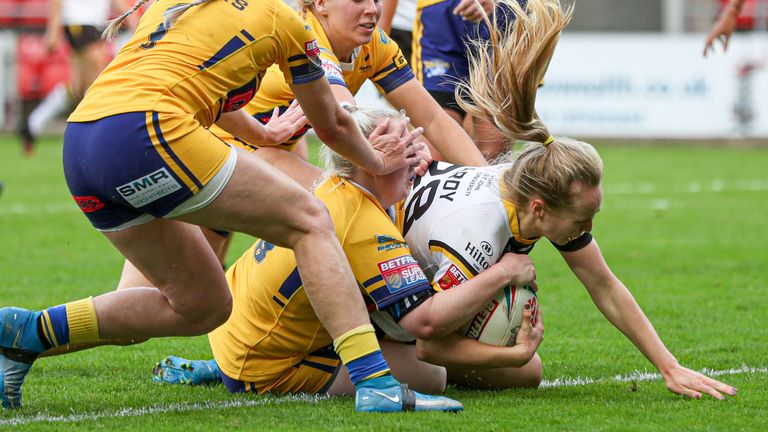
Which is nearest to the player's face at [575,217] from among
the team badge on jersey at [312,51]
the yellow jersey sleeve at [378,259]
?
the yellow jersey sleeve at [378,259]

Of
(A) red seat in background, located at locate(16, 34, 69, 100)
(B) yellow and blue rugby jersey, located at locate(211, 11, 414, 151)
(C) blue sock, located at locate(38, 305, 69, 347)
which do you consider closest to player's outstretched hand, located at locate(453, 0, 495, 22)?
(B) yellow and blue rugby jersey, located at locate(211, 11, 414, 151)

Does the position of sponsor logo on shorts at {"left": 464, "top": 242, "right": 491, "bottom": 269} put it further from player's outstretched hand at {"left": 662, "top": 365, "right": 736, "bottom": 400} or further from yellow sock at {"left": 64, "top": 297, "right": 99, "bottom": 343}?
yellow sock at {"left": 64, "top": 297, "right": 99, "bottom": 343}

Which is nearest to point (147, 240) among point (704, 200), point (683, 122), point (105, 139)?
point (105, 139)

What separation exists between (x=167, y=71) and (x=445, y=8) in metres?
3.52

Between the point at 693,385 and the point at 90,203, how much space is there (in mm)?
2178

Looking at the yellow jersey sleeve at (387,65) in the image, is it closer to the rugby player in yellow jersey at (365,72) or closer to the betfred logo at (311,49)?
the rugby player in yellow jersey at (365,72)

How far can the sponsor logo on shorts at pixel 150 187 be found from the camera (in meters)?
3.68

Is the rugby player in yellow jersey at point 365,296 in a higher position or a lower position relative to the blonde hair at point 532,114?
lower

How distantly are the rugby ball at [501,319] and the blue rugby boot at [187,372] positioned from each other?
111 centimetres

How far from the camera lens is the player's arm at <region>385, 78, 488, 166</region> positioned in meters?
5.60

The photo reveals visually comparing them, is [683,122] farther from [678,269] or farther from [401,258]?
[401,258]

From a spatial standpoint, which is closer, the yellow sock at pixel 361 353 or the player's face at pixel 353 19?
the yellow sock at pixel 361 353

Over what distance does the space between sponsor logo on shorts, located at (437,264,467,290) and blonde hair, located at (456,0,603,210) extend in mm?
341

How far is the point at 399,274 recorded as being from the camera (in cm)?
417
